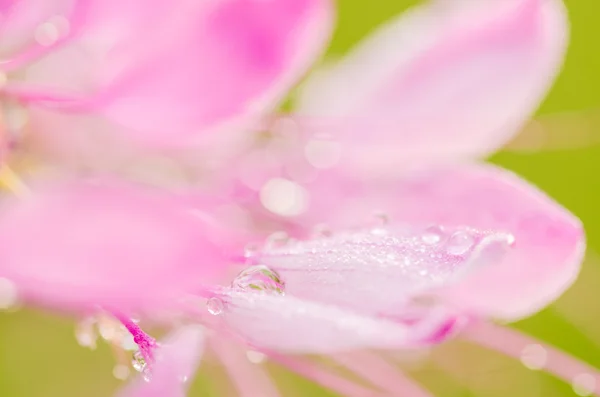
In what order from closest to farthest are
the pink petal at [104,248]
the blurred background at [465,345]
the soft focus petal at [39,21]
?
1. the pink petal at [104,248]
2. the soft focus petal at [39,21]
3. the blurred background at [465,345]

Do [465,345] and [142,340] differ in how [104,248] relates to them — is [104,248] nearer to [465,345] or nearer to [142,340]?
[142,340]

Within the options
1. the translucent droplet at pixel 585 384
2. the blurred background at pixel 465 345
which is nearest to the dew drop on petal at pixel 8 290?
the translucent droplet at pixel 585 384

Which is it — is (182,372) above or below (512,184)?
below

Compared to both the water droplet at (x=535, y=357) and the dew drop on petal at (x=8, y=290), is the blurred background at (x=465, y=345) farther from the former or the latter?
the dew drop on petal at (x=8, y=290)

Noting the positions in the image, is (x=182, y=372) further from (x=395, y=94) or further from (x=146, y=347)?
(x=395, y=94)

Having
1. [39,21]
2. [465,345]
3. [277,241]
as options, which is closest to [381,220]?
[277,241]

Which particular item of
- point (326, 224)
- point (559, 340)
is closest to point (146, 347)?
point (326, 224)

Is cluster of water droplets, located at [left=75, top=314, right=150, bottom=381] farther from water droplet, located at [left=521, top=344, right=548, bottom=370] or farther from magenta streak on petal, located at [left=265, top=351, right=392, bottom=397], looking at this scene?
water droplet, located at [left=521, top=344, right=548, bottom=370]
